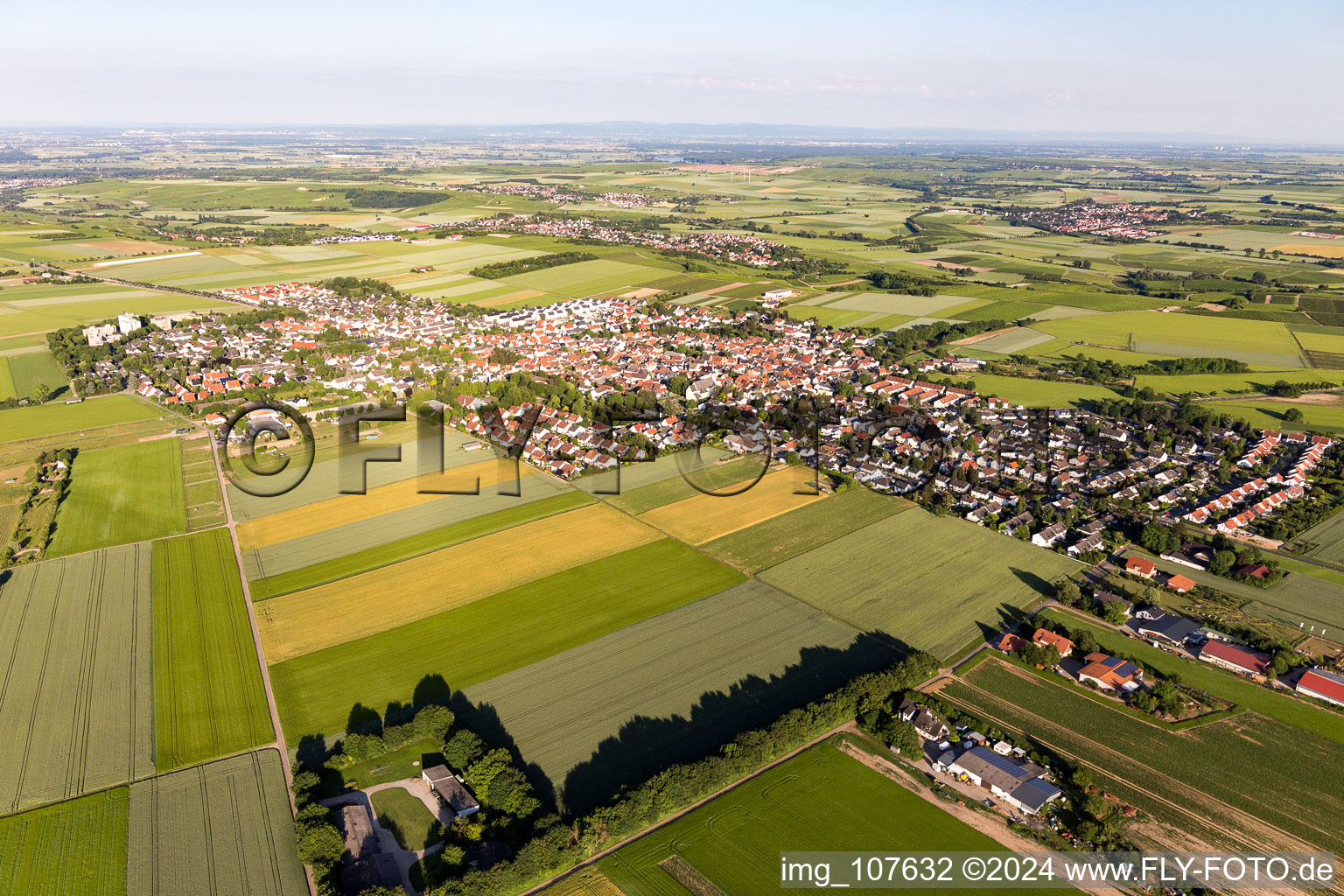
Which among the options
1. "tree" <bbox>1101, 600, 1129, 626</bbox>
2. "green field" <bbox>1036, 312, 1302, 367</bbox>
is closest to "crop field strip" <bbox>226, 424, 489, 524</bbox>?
"tree" <bbox>1101, 600, 1129, 626</bbox>

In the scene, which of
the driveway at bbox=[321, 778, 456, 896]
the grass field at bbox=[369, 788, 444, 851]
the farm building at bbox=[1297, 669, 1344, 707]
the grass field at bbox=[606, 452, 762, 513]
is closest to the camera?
the driveway at bbox=[321, 778, 456, 896]

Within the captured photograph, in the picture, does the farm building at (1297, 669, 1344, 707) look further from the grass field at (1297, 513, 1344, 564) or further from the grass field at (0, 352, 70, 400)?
the grass field at (0, 352, 70, 400)

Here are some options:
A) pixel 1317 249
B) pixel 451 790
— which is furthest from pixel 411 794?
pixel 1317 249

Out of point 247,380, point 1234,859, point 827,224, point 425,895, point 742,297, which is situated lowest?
point 425,895

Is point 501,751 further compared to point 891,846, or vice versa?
point 501,751

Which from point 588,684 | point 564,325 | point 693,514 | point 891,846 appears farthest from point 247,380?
point 891,846

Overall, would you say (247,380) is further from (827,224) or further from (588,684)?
(827,224)

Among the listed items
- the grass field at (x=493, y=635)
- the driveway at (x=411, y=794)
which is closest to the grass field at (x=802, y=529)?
the grass field at (x=493, y=635)

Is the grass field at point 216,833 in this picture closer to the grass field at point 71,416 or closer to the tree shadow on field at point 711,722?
the tree shadow on field at point 711,722
